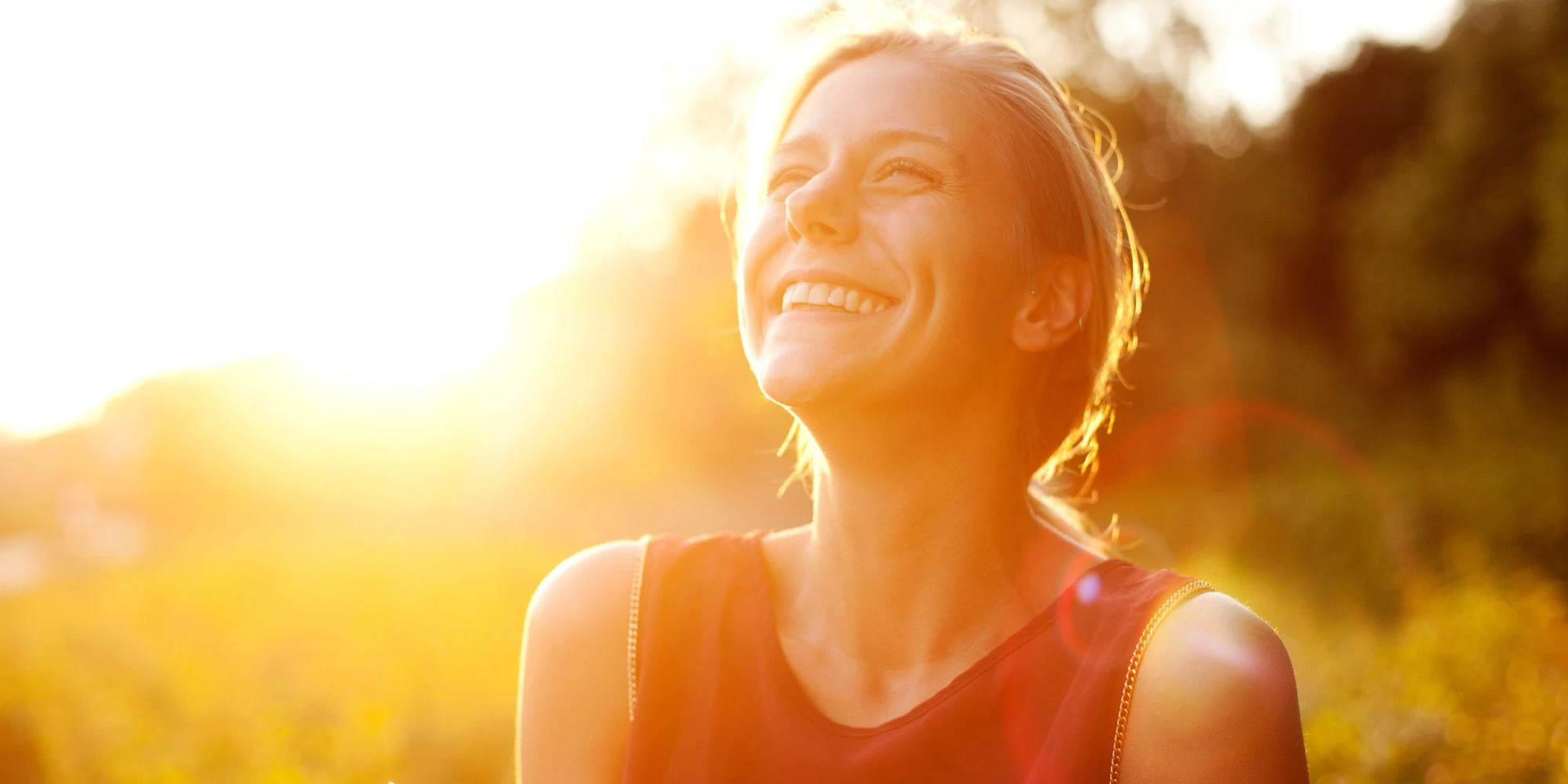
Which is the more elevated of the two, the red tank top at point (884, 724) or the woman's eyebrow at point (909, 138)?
the woman's eyebrow at point (909, 138)

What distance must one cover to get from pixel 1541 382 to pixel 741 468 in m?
13.6

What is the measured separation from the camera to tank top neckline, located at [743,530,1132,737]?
2082mm

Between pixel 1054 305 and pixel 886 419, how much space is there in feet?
1.66

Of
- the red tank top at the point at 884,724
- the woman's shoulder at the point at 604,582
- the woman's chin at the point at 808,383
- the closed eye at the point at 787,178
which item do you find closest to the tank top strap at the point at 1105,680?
the red tank top at the point at 884,724

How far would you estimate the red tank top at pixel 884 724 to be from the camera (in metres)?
1.94

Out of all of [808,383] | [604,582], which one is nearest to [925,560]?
[808,383]

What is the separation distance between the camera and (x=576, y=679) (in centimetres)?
229

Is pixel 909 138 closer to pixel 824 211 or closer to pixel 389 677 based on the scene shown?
pixel 824 211

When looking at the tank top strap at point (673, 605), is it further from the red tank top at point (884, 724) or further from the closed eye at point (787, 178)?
the closed eye at point (787, 178)

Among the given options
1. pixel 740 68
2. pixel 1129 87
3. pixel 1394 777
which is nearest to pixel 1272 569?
pixel 1394 777

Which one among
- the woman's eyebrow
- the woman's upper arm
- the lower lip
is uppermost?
the woman's eyebrow

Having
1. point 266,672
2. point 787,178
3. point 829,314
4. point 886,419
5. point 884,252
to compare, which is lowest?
point 266,672

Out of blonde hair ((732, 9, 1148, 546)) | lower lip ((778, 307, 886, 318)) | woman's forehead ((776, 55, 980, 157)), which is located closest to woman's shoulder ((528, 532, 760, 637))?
blonde hair ((732, 9, 1148, 546))

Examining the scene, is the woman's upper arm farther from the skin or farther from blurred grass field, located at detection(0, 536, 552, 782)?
blurred grass field, located at detection(0, 536, 552, 782)
